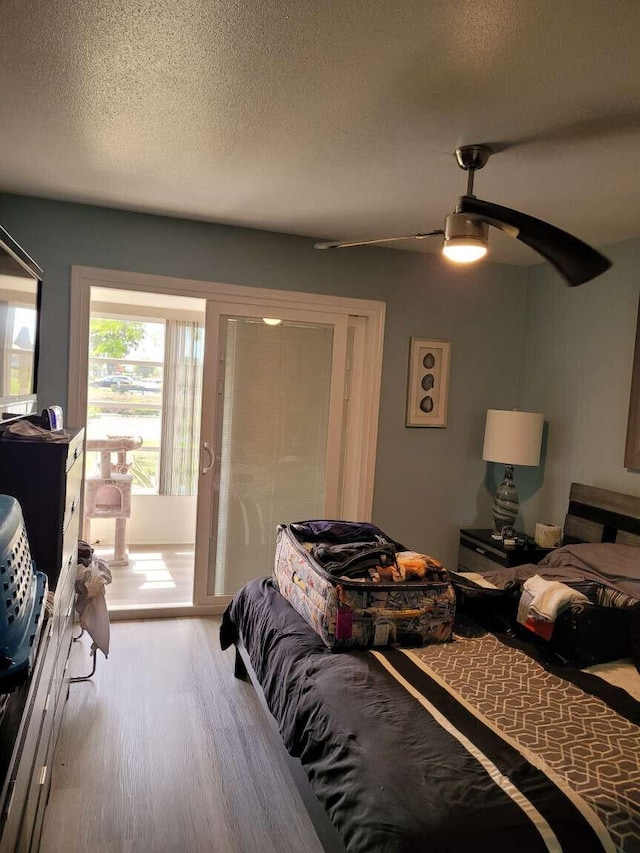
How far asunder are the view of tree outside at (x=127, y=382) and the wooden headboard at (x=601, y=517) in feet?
12.9

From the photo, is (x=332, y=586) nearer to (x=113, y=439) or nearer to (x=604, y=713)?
(x=604, y=713)

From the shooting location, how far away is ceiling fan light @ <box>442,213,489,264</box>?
86.1 inches

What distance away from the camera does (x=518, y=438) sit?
156 inches

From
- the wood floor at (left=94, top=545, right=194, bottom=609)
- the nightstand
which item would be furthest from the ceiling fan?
the wood floor at (left=94, top=545, right=194, bottom=609)

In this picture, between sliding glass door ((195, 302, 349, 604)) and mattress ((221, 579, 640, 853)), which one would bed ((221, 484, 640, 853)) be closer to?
mattress ((221, 579, 640, 853))

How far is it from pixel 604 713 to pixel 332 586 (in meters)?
0.95

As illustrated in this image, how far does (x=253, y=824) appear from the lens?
215 cm

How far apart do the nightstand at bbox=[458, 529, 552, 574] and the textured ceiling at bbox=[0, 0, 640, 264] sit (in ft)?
6.46

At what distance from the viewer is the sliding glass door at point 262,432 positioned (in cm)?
400

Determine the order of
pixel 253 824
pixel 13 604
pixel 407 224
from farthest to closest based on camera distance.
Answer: pixel 407 224, pixel 253 824, pixel 13 604

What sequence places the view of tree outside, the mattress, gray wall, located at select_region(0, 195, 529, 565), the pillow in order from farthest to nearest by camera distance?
the view of tree outside
gray wall, located at select_region(0, 195, 529, 565)
the pillow
the mattress

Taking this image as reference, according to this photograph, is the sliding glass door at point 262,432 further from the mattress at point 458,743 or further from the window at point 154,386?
the window at point 154,386

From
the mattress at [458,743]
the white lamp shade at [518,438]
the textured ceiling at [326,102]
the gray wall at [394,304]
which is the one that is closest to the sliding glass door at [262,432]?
the gray wall at [394,304]

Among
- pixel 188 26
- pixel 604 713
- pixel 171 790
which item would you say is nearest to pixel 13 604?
pixel 171 790
